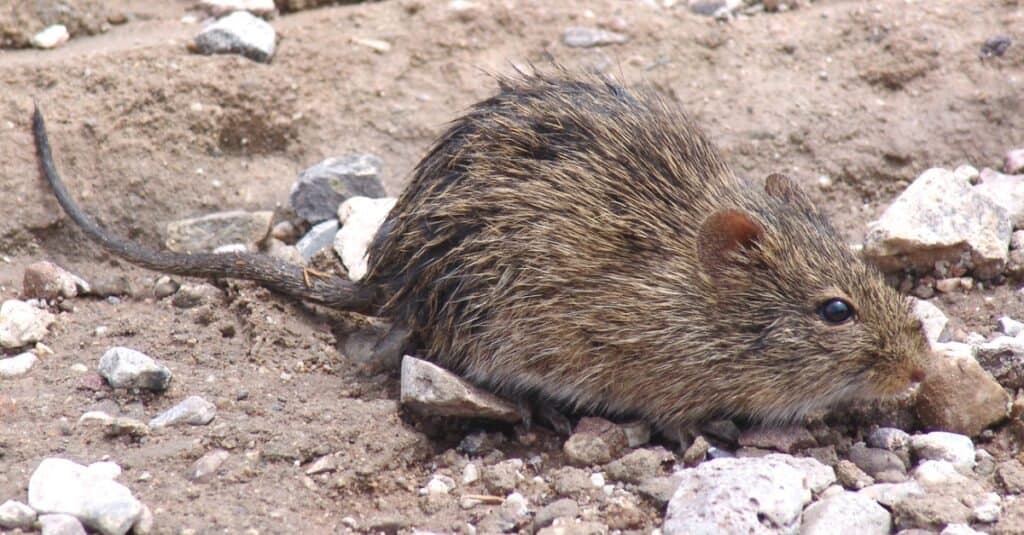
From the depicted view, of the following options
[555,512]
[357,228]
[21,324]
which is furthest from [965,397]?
[21,324]

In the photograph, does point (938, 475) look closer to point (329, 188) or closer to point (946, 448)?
point (946, 448)

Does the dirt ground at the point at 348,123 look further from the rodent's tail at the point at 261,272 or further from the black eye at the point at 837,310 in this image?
the black eye at the point at 837,310

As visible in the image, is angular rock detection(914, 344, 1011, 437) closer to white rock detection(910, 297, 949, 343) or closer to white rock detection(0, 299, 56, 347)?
white rock detection(910, 297, 949, 343)

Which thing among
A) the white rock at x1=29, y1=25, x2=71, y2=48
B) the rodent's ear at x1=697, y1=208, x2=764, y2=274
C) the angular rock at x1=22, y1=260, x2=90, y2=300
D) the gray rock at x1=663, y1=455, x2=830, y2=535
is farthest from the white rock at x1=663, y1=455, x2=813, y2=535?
the white rock at x1=29, y1=25, x2=71, y2=48

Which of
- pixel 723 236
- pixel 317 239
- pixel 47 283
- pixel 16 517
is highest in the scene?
pixel 723 236

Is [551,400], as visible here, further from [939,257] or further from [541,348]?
[939,257]

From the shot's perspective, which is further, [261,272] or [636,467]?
[261,272]
